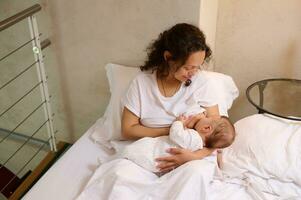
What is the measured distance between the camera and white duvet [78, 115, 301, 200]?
4.24 ft

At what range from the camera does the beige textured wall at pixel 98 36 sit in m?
1.67

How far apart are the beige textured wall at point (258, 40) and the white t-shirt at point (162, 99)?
18.0 inches

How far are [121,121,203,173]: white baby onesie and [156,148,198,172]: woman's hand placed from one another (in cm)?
2

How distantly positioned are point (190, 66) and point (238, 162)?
1.45 feet

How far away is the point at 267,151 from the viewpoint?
4.80ft

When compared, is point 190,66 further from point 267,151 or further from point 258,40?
point 258,40

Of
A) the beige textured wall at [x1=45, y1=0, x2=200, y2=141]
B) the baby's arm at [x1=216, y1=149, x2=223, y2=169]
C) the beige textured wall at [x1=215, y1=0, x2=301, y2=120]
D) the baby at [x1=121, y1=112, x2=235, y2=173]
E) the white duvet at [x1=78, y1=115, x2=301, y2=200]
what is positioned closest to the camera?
the white duvet at [x1=78, y1=115, x2=301, y2=200]

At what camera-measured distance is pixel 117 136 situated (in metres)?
1.71

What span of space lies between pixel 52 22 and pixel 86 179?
868 millimetres

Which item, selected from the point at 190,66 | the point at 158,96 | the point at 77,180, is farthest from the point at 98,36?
the point at 77,180

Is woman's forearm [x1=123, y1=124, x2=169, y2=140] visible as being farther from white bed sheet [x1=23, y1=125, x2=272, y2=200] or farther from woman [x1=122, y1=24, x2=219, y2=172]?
white bed sheet [x1=23, y1=125, x2=272, y2=200]

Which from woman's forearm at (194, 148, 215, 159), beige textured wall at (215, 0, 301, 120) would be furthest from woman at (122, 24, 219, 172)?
beige textured wall at (215, 0, 301, 120)

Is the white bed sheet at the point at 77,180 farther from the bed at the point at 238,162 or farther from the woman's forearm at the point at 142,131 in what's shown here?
the woman's forearm at the point at 142,131

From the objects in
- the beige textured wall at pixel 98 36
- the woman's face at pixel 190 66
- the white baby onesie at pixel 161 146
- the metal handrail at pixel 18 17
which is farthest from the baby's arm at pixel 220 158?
the metal handrail at pixel 18 17
